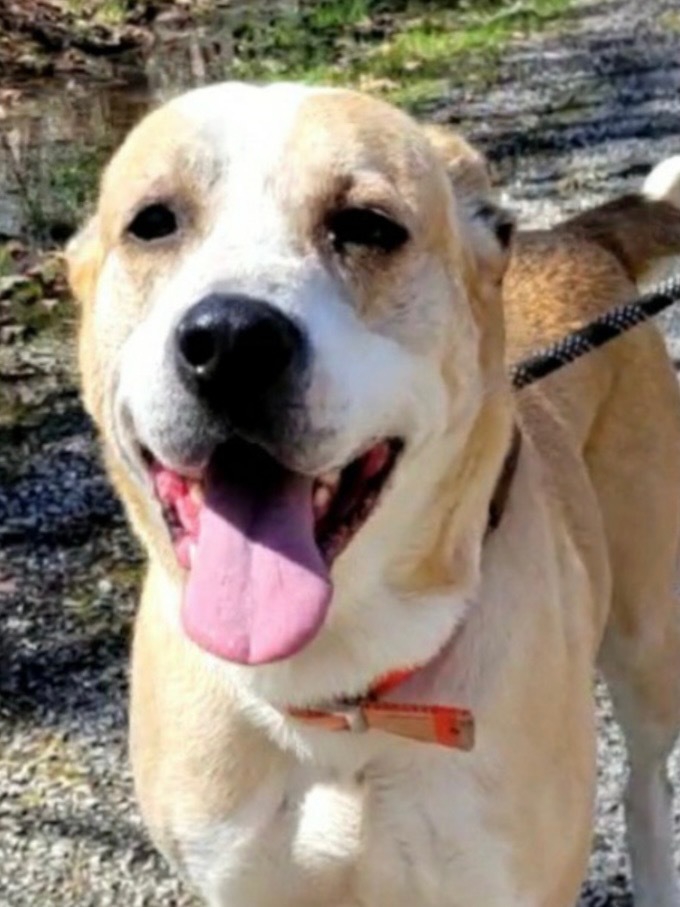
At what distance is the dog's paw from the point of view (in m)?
5.19

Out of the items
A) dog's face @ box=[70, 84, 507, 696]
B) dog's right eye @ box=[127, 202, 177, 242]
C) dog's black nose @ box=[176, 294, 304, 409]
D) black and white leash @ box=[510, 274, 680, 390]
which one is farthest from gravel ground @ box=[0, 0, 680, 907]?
dog's black nose @ box=[176, 294, 304, 409]

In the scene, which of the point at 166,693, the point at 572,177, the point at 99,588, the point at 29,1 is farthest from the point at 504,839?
the point at 29,1

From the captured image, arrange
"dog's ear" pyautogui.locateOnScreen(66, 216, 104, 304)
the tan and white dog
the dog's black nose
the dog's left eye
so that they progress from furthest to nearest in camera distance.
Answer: "dog's ear" pyautogui.locateOnScreen(66, 216, 104, 304)
the dog's left eye
the tan and white dog
the dog's black nose

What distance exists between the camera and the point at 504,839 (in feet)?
12.4

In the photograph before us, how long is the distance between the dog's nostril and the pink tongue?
254 millimetres

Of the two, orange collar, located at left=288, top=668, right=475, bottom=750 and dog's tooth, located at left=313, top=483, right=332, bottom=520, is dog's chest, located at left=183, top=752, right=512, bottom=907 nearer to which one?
orange collar, located at left=288, top=668, right=475, bottom=750

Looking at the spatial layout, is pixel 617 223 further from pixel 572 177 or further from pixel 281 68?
pixel 281 68

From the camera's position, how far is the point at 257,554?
3402mm

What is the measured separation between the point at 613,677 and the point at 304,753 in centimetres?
128

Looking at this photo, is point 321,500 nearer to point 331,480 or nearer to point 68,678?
point 331,480

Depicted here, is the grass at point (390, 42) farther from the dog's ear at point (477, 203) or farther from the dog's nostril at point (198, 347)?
the dog's nostril at point (198, 347)

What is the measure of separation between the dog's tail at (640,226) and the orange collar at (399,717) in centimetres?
146

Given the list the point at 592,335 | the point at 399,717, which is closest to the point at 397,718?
the point at 399,717

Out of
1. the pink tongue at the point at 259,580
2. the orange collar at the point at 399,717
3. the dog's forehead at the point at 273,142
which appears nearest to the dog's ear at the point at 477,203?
the dog's forehead at the point at 273,142
